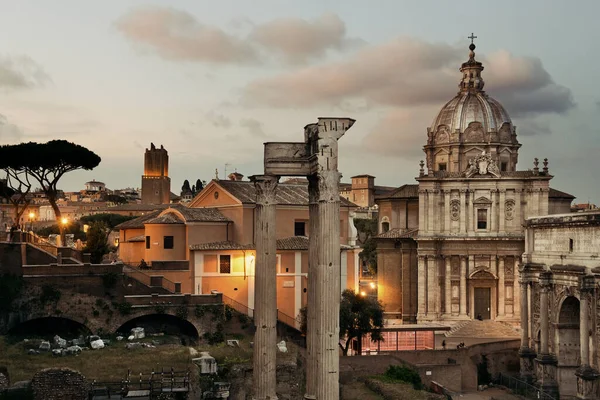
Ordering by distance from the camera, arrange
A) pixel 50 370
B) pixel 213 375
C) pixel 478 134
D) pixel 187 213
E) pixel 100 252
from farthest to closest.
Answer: pixel 478 134, pixel 100 252, pixel 187 213, pixel 213 375, pixel 50 370

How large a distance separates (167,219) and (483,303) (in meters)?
20.2

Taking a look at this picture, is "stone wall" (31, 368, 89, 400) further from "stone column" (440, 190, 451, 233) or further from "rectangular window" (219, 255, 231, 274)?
"stone column" (440, 190, 451, 233)

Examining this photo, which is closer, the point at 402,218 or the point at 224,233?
the point at 224,233

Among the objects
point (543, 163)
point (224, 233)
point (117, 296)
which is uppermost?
point (543, 163)

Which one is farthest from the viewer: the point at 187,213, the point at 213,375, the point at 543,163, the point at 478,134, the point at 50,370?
the point at 478,134

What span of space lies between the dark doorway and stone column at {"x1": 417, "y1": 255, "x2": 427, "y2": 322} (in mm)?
3098

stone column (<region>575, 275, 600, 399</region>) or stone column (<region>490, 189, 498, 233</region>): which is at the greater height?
stone column (<region>490, 189, 498, 233</region>)

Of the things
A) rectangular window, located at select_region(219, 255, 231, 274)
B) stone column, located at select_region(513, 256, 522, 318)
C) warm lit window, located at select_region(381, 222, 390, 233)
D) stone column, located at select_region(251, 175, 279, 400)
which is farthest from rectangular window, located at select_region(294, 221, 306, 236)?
stone column, located at select_region(251, 175, 279, 400)

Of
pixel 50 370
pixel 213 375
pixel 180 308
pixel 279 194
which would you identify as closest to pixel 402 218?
pixel 279 194

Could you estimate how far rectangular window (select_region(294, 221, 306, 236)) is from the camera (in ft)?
141

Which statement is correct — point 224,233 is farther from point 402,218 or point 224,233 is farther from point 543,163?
point 543,163

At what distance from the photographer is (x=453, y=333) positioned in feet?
154

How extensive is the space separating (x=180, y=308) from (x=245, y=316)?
120 inches

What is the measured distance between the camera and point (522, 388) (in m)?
40.4
